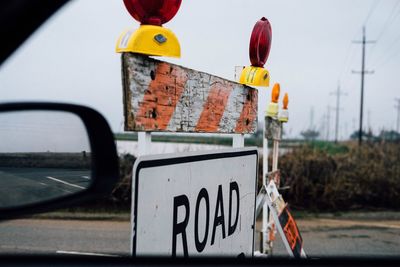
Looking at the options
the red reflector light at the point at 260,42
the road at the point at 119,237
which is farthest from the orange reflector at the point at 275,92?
the red reflector light at the point at 260,42

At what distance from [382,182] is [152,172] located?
34.9 ft

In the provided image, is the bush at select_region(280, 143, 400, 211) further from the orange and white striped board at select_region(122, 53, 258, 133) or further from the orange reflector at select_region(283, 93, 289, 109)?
the orange and white striped board at select_region(122, 53, 258, 133)

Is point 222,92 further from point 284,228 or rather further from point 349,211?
point 349,211

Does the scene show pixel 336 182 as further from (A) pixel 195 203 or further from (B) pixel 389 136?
(A) pixel 195 203

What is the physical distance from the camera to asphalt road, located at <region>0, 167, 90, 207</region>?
1.38m

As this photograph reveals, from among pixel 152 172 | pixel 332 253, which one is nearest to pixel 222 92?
pixel 152 172

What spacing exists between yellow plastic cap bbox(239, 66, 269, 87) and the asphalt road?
5.60 ft

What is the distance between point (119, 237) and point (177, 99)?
6.26 metres

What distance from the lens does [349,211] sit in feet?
35.6

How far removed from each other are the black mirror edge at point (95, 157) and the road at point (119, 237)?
536cm

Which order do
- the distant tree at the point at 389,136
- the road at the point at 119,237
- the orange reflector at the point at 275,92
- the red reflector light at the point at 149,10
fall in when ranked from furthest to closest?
1. the distant tree at the point at 389,136
2. the road at the point at 119,237
3. the orange reflector at the point at 275,92
4. the red reflector light at the point at 149,10

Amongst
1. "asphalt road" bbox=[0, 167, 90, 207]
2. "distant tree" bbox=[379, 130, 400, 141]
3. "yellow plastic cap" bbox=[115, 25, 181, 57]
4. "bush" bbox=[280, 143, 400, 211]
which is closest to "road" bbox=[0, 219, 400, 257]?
"bush" bbox=[280, 143, 400, 211]

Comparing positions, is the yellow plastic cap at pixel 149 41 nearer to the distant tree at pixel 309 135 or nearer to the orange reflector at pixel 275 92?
the orange reflector at pixel 275 92

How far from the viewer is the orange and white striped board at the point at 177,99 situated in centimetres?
176
